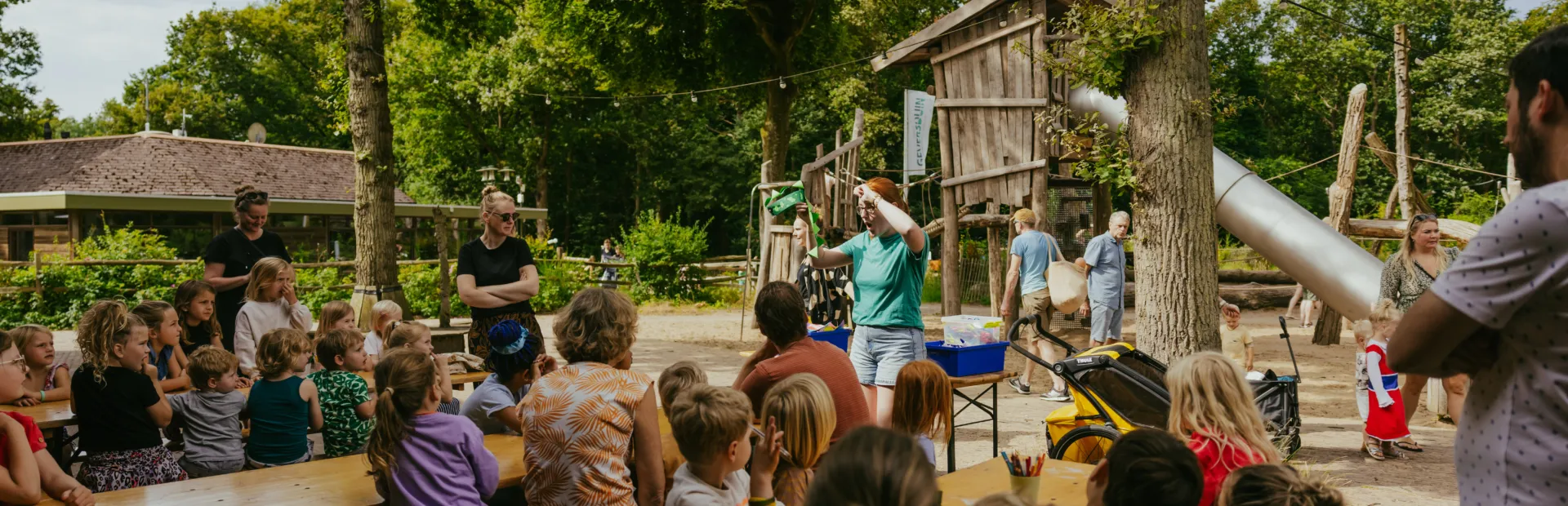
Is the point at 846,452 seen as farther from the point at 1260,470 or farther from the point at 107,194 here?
the point at 107,194

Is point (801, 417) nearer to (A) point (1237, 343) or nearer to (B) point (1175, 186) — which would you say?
(B) point (1175, 186)

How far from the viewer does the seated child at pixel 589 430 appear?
3109 millimetres

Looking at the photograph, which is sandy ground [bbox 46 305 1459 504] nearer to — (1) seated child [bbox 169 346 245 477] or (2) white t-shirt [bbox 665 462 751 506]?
(2) white t-shirt [bbox 665 462 751 506]

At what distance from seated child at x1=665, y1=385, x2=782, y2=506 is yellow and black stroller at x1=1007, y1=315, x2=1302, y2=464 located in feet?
8.01

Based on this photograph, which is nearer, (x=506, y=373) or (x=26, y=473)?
(x=26, y=473)

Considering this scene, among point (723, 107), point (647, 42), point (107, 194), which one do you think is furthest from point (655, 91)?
point (723, 107)

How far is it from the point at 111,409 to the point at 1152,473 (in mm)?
3966

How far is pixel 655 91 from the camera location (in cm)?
2431

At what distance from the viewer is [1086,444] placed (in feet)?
16.7

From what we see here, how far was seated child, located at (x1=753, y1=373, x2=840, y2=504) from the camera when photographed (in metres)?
3.11

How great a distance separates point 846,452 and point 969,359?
13.5 ft

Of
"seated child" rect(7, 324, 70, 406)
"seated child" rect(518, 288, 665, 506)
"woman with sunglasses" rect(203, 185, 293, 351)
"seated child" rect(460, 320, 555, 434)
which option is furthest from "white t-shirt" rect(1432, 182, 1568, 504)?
"woman with sunglasses" rect(203, 185, 293, 351)

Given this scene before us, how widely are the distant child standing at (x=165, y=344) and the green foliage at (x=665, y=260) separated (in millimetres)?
16354

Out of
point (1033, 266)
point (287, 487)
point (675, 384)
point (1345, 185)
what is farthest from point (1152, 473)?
point (1345, 185)
